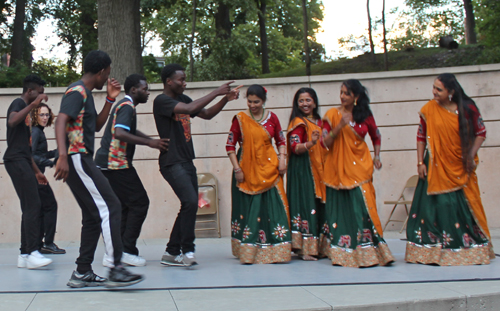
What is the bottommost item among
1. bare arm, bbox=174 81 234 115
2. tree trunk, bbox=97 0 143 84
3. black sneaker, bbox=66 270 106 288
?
black sneaker, bbox=66 270 106 288

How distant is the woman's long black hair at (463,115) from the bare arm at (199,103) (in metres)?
2.20

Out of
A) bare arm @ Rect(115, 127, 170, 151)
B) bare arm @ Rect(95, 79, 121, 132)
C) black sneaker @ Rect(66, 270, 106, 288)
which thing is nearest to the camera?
black sneaker @ Rect(66, 270, 106, 288)

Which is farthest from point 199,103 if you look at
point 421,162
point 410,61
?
point 410,61

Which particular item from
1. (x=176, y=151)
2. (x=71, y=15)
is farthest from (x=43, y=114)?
(x=71, y=15)

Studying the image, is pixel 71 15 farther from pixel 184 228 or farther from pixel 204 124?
pixel 184 228

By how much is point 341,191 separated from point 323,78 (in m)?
3.50

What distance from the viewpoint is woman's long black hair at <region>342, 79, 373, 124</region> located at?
5.67m

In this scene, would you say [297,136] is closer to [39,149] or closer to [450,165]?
[450,165]

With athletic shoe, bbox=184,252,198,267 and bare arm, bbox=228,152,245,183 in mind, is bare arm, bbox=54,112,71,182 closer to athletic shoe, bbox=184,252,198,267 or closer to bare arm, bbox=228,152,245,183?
athletic shoe, bbox=184,252,198,267

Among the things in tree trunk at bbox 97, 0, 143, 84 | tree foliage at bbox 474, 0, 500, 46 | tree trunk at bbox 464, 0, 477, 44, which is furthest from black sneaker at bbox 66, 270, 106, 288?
tree trunk at bbox 464, 0, 477, 44

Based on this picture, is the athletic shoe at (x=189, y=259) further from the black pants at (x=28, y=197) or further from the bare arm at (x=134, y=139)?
the black pants at (x=28, y=197)

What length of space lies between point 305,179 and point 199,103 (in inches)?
64.9

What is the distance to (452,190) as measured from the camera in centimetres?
547

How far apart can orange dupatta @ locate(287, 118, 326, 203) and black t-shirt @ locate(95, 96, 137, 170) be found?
5.80 ft
